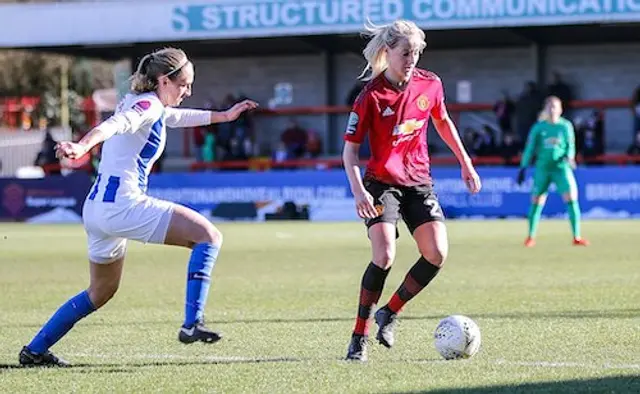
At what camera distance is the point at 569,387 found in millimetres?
6465

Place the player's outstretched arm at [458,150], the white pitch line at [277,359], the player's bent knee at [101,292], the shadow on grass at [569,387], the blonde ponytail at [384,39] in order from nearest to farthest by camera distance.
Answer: the shadow on grass at [569,387], the white pitch line at [277,359], the blonde ponytail at [384,39], the player's bent knee at [101,292], the player's outstretched arm at [458,150]

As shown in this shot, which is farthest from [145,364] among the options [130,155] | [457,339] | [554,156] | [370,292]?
[554,156]

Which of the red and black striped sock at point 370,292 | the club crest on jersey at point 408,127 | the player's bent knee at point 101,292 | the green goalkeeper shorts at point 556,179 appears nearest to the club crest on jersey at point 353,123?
the club crest on jersey at point 408,127

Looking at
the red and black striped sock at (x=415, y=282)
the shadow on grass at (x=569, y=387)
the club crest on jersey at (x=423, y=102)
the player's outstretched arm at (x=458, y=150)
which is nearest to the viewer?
the shadow on grass at (x=569, y=387)

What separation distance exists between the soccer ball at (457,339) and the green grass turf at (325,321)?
0.10m

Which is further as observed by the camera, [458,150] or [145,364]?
[458,150]

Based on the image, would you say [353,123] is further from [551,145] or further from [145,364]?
[551,145]

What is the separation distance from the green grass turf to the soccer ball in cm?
10

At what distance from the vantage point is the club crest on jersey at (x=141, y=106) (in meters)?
7.21

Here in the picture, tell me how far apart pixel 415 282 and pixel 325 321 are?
2069mm

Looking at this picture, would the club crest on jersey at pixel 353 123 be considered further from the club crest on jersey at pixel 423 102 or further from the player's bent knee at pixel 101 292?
the player's bent knee at pixel 101 292

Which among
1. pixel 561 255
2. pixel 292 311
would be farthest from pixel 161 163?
pixel 292 311

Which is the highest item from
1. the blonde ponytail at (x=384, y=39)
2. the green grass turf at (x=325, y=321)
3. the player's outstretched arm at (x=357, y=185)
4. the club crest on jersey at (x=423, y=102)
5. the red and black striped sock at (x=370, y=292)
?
the blonde ponytail at (x=384, y=39)

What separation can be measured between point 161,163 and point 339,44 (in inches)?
239
